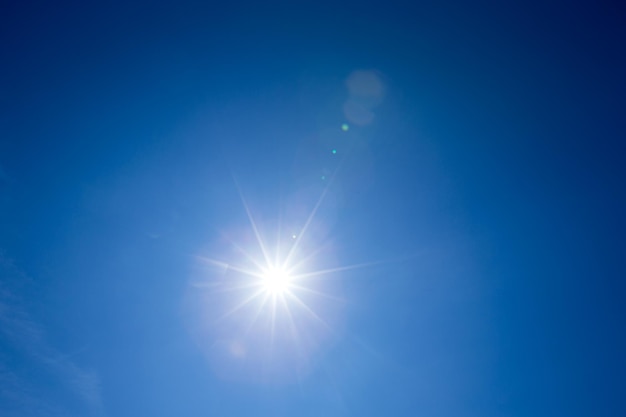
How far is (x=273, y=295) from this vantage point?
15.5 m

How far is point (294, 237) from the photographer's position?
14.5 meters

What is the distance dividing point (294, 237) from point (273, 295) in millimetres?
2801

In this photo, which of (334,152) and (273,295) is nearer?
(334,152)

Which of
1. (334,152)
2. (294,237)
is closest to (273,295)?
(294,237)

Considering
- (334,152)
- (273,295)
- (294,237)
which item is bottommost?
(273,295)

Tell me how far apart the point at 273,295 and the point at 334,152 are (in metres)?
6.37

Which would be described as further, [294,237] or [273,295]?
[273,295]

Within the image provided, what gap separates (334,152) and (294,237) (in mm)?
3587

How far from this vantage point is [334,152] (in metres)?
13.7

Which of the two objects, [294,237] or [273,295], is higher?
[294,237]

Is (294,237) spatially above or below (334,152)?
below

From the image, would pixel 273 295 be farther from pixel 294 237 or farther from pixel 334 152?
pixel 334 152
